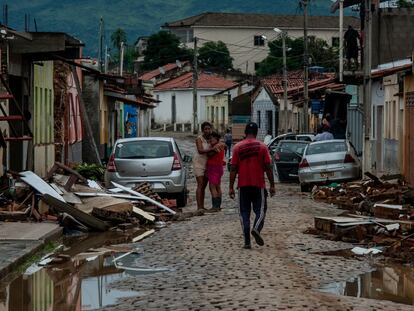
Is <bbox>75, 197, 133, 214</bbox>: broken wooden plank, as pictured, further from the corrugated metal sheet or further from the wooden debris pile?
the corrugated metal sheet

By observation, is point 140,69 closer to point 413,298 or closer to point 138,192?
point 138,192

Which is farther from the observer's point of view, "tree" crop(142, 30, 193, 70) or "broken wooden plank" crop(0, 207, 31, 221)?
"tree" crop(142, 30, 193, 70)

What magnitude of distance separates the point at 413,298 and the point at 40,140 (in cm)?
1908

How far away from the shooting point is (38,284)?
12.9m

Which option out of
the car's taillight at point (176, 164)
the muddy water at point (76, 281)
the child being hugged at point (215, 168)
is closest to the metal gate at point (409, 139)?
the car's taillight at point (176, 164)

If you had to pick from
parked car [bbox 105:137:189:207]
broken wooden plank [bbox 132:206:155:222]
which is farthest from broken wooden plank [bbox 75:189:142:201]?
parked car [bbox 105:137:189:207]

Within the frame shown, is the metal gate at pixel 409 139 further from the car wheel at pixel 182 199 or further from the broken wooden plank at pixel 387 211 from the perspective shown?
the broken wooden plank at pixel 387 211

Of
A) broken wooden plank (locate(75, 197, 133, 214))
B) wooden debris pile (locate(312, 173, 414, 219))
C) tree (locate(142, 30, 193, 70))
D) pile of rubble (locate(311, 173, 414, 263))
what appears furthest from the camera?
tree (locate(142, 30, 193, 70))

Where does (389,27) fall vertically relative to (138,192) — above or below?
above

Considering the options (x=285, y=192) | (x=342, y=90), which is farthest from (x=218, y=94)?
(x=285, y=192)

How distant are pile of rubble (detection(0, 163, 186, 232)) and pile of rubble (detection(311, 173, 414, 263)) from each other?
12.4 ft

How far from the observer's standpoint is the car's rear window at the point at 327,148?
101 feet

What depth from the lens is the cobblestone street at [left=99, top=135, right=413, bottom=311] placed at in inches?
421

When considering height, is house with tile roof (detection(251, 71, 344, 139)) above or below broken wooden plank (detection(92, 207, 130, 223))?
above
